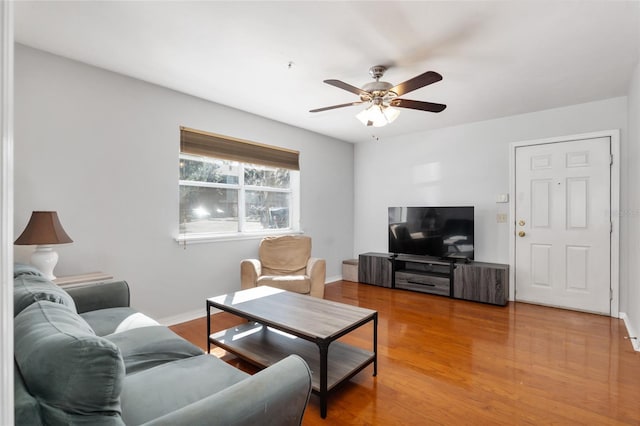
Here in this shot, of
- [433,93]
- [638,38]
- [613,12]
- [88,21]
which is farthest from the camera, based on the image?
[433,93]

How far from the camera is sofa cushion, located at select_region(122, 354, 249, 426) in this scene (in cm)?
120

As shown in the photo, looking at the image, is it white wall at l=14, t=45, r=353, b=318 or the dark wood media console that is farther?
the dark wood media console

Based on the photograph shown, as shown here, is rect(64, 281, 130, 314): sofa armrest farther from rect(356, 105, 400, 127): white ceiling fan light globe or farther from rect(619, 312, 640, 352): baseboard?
rect(619, 312, 640, 352): baseboard

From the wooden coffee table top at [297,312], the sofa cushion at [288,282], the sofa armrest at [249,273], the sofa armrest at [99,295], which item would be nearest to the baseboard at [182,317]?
the sofa armrest at [249,273]

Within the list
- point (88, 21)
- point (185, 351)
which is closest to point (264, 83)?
point (88, 21)

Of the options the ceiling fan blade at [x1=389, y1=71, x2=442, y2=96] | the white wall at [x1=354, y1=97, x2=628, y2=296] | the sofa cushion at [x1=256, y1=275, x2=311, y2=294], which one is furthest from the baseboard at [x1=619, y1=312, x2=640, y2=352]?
the sofa cushion at [x1=256, y1=275, x2=311, y2=294]

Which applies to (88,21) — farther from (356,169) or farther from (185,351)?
(356,169)

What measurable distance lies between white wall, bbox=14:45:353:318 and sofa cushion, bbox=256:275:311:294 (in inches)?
23.3

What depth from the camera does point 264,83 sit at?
3.12 meters

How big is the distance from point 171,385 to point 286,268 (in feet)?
8.80

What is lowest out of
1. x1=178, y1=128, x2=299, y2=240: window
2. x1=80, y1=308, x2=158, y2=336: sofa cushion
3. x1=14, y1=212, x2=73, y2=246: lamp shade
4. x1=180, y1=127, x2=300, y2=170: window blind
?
x1=80, y1=308, x2=158, y2=336: sofa cushion

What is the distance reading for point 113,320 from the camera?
2.07 meters

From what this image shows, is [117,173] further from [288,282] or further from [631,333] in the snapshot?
[631,333]

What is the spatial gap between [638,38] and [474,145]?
2.21 m
